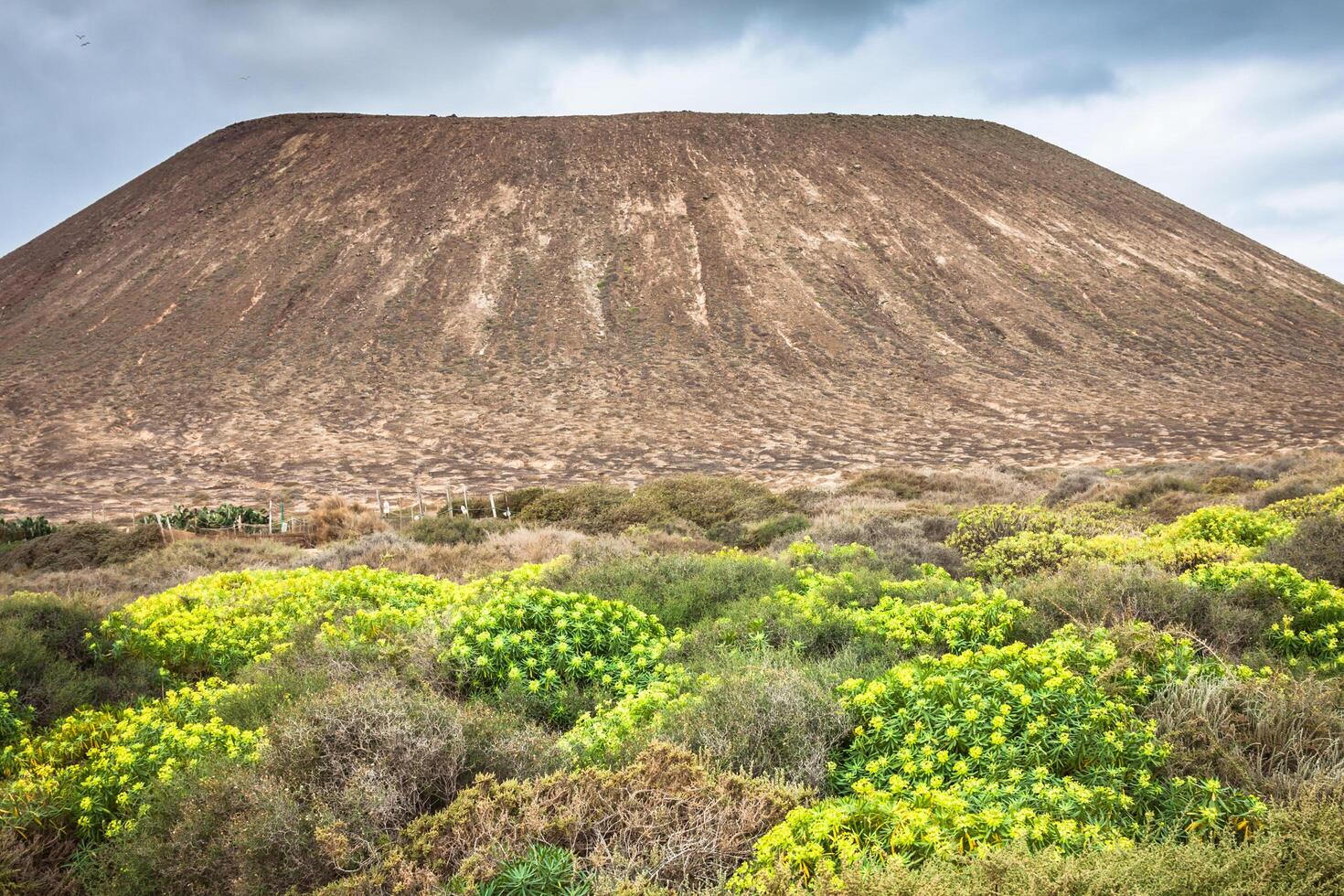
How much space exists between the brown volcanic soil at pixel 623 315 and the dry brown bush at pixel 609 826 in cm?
2094

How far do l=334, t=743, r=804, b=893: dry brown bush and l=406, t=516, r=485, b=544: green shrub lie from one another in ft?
30.2

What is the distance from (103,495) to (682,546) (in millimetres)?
19826

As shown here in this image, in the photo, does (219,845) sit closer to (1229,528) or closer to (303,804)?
(303,804)

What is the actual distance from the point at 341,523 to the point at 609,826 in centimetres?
1380

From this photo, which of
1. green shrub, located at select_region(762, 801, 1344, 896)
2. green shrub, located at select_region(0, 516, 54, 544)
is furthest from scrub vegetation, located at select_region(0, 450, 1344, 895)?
green shrub, located at select_region(0, 516, 54, 544)

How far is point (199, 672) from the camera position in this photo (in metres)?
6.71

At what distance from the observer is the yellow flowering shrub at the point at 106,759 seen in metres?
4.32

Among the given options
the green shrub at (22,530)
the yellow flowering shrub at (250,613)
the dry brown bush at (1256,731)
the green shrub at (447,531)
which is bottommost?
the green shrub at (22,530)

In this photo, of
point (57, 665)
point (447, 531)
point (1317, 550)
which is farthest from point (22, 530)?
point (1317, 550)

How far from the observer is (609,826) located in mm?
3359

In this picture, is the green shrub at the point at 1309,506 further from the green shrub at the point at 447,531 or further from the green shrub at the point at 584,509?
the green shrub at the point at 447,531

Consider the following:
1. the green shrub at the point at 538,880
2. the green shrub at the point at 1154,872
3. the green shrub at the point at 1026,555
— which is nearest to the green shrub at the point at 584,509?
the green shrub at the point at 1026,555

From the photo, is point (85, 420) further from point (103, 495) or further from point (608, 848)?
point (608, 848)

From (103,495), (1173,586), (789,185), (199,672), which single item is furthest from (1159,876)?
(789,185)
